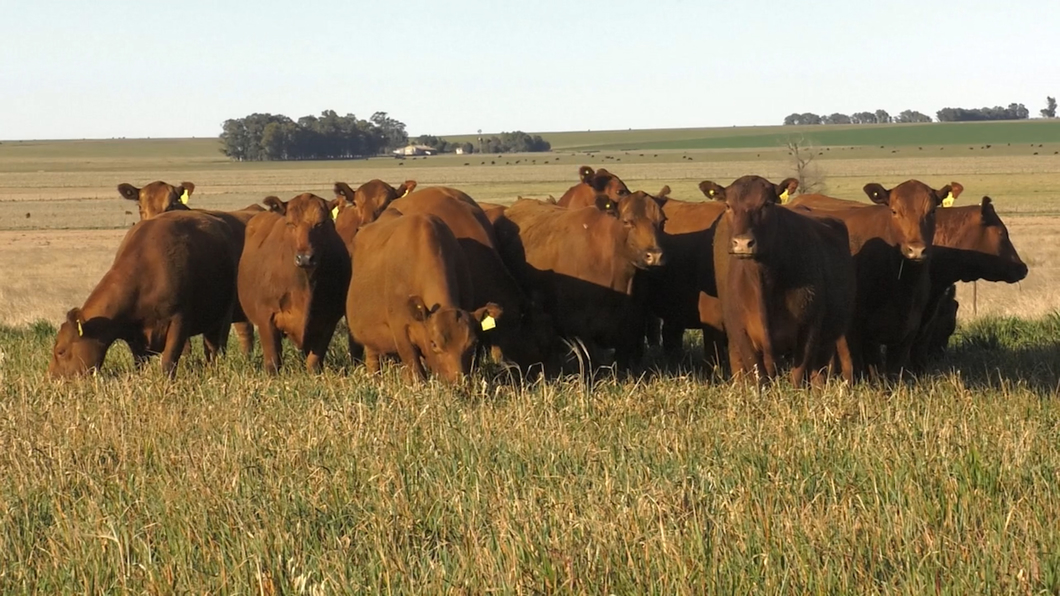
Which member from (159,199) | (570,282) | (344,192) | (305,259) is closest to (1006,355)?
(570,282)

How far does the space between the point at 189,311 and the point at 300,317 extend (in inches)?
37.1

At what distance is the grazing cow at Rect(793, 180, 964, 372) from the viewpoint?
11266mm

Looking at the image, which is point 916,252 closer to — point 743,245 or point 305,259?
point 743,245

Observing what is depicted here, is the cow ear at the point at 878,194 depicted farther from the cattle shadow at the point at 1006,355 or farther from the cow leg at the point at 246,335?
the cow leg at the point at 246,335

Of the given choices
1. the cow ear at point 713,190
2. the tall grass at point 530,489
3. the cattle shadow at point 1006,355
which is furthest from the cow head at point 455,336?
the cattle shadow at point 1006,355

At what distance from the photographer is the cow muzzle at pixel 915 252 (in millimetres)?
10875

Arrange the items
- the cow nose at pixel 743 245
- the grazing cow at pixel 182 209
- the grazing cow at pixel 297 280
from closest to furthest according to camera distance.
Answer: the cow nose at pixel 743 245, the grazing cow at pixel 297 280, the grazing cow at pixel 182 209

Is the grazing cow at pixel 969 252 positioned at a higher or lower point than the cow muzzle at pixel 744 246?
lower

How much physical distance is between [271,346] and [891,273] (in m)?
5.35

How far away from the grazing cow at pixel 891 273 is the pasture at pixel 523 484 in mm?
710

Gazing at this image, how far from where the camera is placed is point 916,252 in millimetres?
10883

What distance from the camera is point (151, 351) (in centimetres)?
1148

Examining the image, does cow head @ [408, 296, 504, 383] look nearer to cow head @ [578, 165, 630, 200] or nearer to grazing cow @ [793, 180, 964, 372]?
grazing cow @ [793, 180, 964, 372]

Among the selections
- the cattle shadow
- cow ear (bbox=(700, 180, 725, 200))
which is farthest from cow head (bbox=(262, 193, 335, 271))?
the cattle shadow
